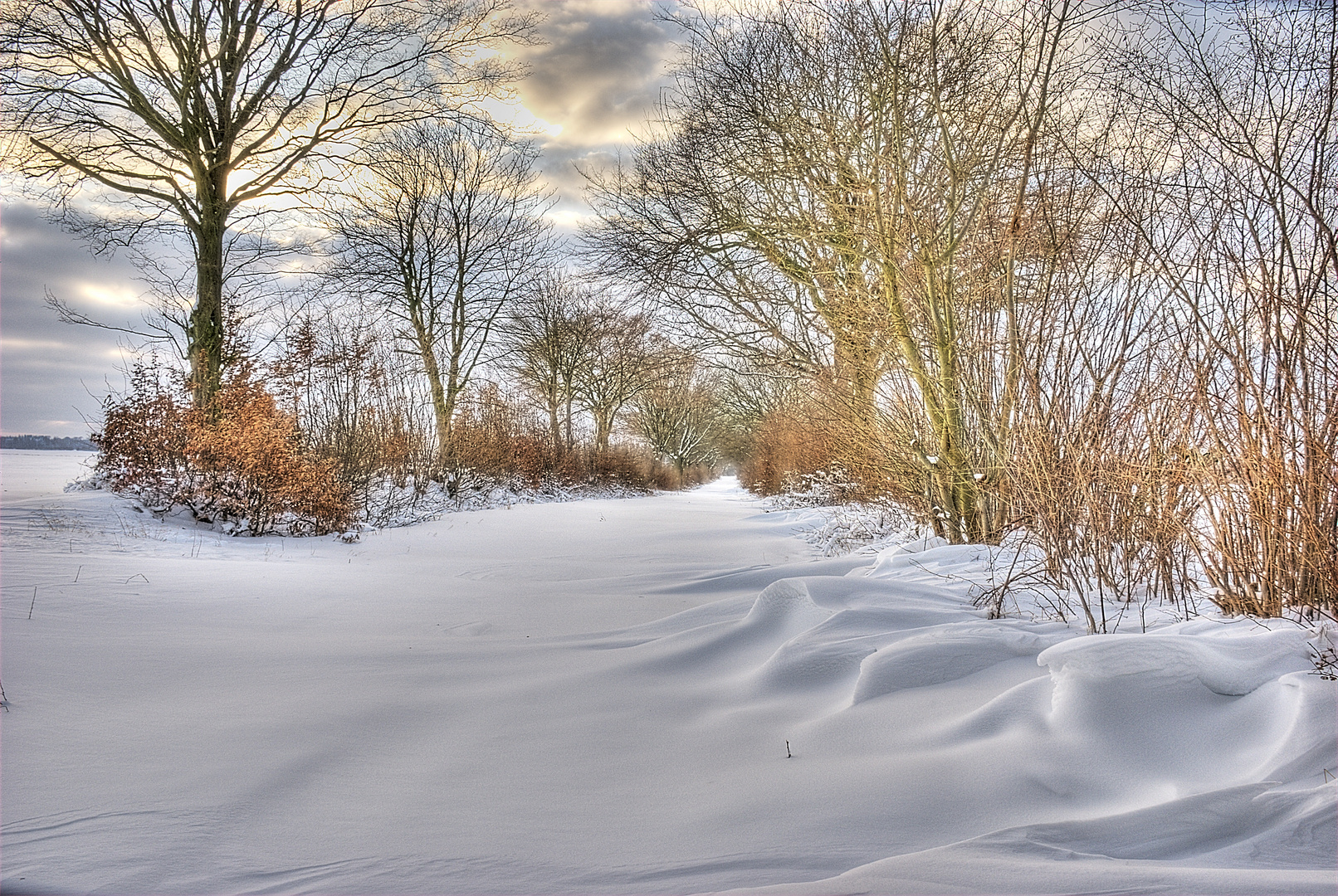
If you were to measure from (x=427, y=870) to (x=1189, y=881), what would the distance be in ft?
4.10

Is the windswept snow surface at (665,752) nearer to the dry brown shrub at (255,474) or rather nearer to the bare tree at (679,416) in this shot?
the dry brown shrub at (255,474)

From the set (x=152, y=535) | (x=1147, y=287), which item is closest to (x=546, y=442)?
(x=152, y=535)

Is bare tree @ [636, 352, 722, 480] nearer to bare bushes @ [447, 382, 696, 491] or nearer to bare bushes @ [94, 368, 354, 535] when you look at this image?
bare bushes @ [447, 382, 696, 491]

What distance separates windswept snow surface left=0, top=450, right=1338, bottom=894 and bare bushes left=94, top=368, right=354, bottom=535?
11.5 ft

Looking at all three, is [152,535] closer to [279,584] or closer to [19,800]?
[279,584]

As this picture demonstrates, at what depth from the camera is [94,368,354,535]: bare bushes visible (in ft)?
20.4

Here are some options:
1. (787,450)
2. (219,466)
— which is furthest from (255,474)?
(787,450)

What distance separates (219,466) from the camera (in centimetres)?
629

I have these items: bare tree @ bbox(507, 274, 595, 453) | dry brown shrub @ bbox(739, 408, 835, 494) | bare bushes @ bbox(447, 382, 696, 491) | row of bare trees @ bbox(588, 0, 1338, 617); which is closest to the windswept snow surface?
row of bare trees @ bbox(588, 0, 1338, 617)

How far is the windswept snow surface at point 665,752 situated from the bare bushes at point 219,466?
350 cm

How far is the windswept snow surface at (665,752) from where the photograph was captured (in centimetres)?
112

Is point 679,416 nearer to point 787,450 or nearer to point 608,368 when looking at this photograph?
point 608,368

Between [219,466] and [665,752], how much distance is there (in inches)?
253

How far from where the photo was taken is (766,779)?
4.87 ft
